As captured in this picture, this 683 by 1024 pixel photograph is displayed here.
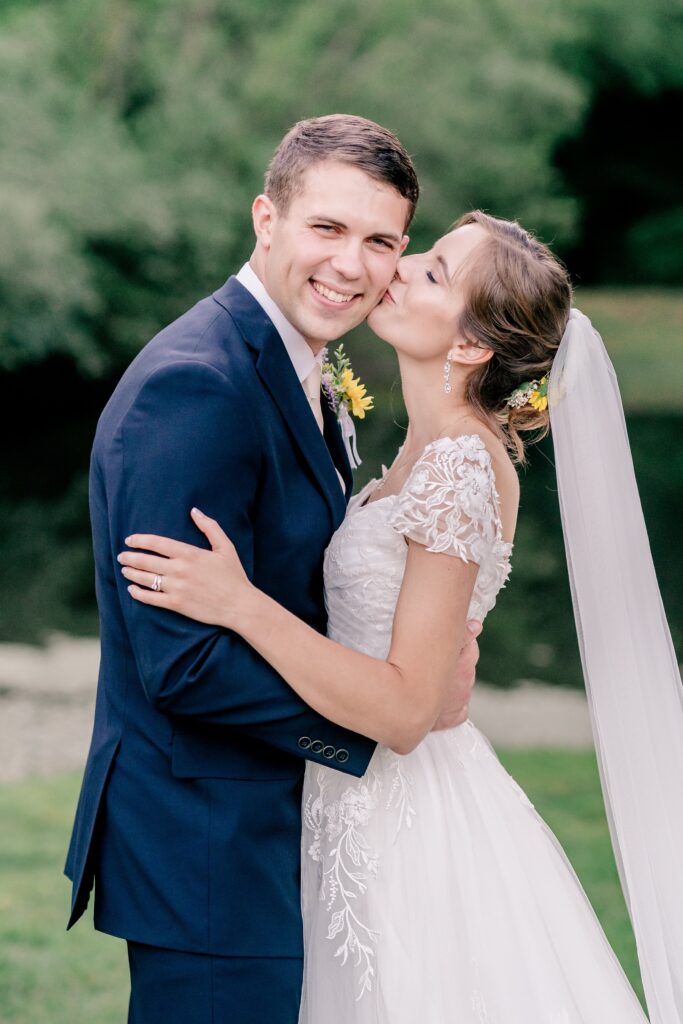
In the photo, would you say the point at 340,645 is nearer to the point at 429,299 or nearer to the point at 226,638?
the point at 226,638

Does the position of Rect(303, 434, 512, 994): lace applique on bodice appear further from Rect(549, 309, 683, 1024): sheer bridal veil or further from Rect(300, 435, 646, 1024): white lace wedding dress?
Rect(549, 309, 683, 1024): sheer bridal veil

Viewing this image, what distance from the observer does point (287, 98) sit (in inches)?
722

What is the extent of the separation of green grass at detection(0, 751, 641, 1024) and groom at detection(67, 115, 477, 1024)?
1.81m

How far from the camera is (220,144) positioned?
18.0 metres

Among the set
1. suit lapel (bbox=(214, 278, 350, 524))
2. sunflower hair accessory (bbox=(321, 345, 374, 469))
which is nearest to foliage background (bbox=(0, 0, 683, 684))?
sunflower hair accessory (bbox=(321, 345, 374, 469))

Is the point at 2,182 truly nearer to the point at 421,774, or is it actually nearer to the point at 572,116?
the point at 572,116

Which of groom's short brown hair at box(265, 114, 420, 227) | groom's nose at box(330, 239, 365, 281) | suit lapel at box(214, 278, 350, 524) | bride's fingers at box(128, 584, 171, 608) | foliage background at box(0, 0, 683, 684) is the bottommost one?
bride's fingers at box(128, 584, 171, 608)

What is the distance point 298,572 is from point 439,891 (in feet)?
2.10

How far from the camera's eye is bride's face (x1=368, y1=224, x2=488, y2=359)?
2.51 meters

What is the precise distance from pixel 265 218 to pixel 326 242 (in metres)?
0.14

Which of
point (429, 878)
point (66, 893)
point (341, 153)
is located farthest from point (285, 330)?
point (66, 893)

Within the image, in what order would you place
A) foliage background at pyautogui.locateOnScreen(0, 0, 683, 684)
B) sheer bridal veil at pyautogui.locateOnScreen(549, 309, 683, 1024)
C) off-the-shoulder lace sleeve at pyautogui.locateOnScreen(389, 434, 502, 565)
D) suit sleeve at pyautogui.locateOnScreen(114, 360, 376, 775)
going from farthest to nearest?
foliage background at pyautogui.locateOnScreen(0, 0, 683, 684), sheer bridal veil at pyautogui.locateOnScreen(549, 309, 683, 1024), off-the-shoulder lace sleeve at pyautogui.locateOnScreen(389, 434, 502, 565), suit sleeve at pyautogui.locateOnScreen(114, 360, 376, 775)

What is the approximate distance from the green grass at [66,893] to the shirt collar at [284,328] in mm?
2328

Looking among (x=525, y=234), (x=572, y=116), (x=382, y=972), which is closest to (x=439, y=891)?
(x=382, y=972)
